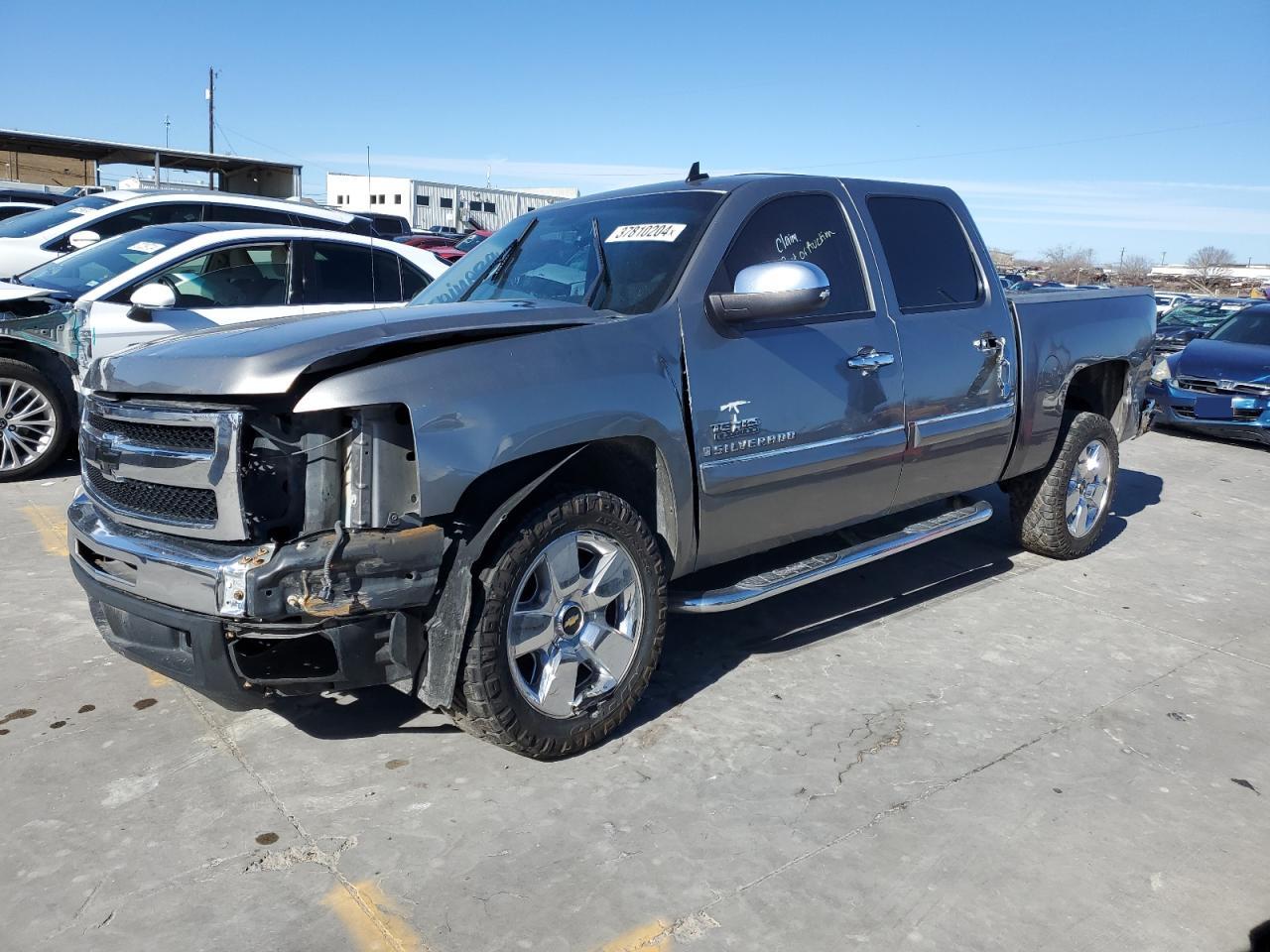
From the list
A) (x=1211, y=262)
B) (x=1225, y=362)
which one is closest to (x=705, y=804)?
(x=1225, y=362)

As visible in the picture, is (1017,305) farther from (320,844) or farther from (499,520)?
(320,844)

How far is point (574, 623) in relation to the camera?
3389 millimetres

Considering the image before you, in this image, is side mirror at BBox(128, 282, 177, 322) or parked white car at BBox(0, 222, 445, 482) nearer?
side mirror at BBox(128, 282, 177, 322)

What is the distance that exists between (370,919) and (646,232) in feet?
8.69

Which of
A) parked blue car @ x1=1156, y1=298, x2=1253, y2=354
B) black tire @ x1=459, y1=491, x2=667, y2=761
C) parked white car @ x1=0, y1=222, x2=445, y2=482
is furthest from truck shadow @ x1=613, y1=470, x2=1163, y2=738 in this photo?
parked blue car @ x1=1156, y1=298, x2=1253, y2=354

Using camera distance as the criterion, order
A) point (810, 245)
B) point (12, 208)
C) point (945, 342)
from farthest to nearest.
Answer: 1. point (12, 208)
2. point (945, 342)
3. point (810, 245)

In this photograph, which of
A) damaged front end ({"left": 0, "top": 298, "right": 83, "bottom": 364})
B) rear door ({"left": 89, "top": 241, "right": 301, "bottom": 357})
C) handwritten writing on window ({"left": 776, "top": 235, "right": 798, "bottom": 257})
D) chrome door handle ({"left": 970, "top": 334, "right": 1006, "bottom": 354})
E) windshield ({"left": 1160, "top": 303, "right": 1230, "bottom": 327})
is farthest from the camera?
windshield ({"left": 1160, "top": 303, "right": 1230, "bottom": 327})

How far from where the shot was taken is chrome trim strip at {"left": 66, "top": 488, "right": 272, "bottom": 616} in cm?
282

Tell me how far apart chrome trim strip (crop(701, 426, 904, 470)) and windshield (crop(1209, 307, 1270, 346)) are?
957cm

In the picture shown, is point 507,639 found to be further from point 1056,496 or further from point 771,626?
point 1056,496

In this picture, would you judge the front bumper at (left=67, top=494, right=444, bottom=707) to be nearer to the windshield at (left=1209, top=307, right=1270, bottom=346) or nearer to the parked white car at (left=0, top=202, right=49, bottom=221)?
the windshield at (left=1209, top=307, right=1270, bottom=346)

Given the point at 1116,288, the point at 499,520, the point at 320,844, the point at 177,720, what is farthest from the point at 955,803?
the point at 1116,288

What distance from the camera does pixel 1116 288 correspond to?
6.32m

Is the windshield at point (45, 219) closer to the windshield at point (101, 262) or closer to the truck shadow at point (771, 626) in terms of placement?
the windshield at point (101, 262)
